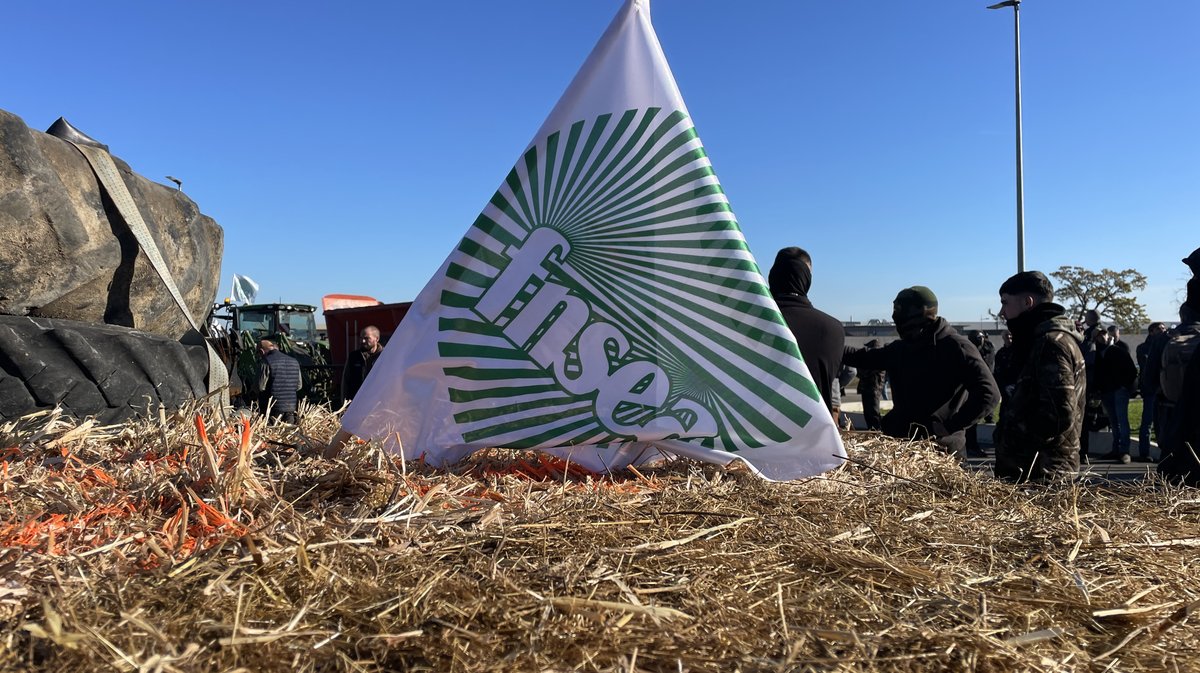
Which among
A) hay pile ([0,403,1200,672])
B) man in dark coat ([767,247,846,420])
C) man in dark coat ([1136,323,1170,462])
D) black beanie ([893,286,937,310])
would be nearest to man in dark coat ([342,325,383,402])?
man in dark coat ([767,247,846,420])

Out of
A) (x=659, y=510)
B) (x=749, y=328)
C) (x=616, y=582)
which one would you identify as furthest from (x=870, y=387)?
(x=616, y=582)

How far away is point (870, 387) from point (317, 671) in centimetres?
841

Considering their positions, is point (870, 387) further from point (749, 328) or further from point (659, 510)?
point (659, 510)

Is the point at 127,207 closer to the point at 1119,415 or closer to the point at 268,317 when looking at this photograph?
the point at 1119,415

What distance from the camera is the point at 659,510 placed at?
6.18 feet

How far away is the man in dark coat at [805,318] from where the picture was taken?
4.03 m

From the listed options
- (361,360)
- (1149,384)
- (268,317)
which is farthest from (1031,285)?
(268,317)

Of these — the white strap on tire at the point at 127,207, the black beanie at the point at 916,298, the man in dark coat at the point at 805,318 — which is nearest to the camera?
the white strap on tire at the point at 127,207

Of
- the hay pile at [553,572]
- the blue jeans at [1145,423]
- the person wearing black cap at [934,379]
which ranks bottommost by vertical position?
the blue jeans at [1145,423]

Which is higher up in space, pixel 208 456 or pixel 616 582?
pixel 208 456

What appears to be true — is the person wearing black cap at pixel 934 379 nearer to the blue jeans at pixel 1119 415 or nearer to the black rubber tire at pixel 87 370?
the black rubber tire at pixel 87 370

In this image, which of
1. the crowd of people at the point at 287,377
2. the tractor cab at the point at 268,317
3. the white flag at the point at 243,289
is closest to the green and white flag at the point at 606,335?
the crowd of people at the point at 287,377

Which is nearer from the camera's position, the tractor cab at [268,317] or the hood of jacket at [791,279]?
the hood of jacket at [791,279]

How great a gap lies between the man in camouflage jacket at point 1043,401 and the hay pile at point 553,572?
3.67 feet
